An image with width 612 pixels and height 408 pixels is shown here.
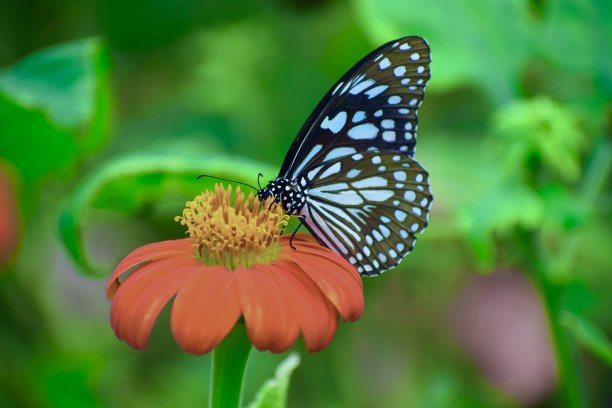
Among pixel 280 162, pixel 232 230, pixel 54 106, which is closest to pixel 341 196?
pixel 232 230

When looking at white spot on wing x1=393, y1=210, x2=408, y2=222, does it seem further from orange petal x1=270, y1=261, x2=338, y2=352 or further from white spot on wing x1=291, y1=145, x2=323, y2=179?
orange petal x1=270, y1=261, x2=338, y2=352

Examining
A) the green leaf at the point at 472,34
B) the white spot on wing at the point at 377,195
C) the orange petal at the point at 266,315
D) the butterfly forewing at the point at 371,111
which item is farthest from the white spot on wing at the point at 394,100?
the green leaf at the point at 472,34

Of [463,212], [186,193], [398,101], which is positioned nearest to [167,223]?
[186,193]

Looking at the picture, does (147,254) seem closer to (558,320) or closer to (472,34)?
(558,320)

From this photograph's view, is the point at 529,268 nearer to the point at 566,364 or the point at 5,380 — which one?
the point at 566,364

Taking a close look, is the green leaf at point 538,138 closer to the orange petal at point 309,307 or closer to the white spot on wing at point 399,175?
the white spot on wing at point 399,175

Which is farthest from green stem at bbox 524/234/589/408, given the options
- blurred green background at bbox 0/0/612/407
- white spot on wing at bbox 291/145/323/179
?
white spot on wing at bbox 291/145/323/179
